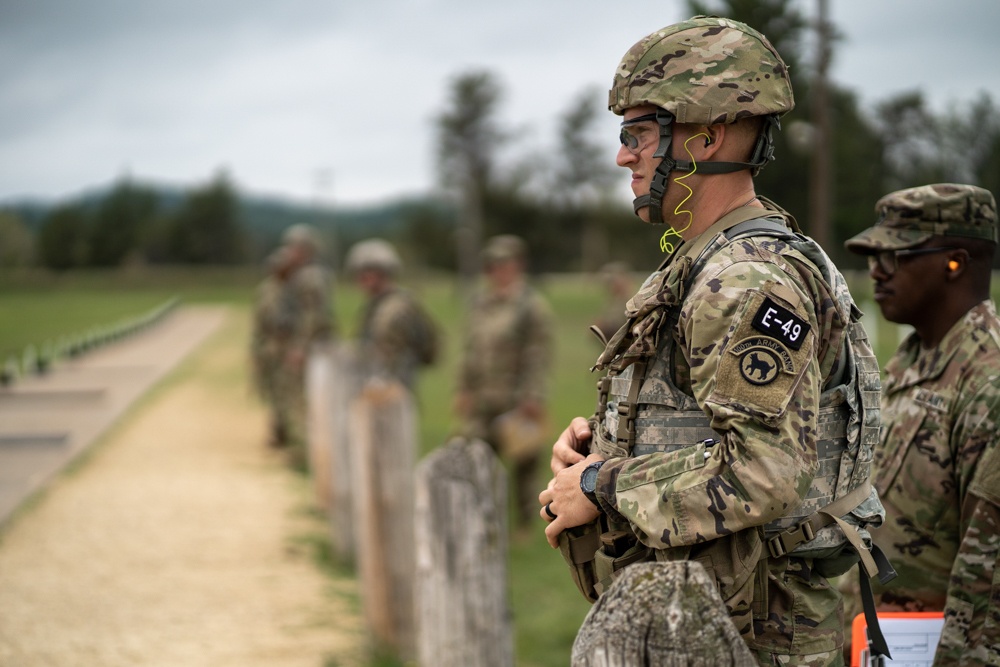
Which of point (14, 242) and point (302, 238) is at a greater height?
point (14, 242)

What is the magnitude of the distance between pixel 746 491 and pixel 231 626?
514 cm

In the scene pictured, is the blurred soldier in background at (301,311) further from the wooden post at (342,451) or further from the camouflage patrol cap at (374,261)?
the camouflage patrol cap at (374,261)

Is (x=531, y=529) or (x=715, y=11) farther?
(x=531, y=529)

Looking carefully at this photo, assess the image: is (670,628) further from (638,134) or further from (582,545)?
(638,134)

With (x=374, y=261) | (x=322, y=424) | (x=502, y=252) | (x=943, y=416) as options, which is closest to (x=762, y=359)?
(x=943, y=416)

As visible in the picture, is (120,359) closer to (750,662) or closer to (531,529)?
(531,529)

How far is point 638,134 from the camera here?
99.4 inches

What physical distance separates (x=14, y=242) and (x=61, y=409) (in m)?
1.47

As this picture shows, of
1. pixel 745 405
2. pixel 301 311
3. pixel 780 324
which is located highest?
pixel 780 324

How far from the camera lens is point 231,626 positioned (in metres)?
6.46

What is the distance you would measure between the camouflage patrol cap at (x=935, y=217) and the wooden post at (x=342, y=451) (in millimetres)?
4902

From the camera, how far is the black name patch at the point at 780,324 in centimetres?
213

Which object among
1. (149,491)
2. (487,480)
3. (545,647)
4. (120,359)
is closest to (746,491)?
(487,480)

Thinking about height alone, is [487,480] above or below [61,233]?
below
